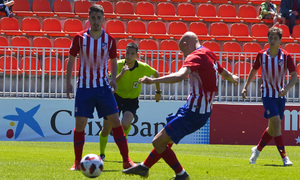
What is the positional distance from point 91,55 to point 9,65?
886cm

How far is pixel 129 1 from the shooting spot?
74.0 ft

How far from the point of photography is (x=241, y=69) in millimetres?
16594

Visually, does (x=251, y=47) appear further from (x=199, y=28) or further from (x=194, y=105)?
(x=194, y=105)

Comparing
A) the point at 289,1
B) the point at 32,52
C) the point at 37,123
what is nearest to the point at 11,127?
the point at 37,123

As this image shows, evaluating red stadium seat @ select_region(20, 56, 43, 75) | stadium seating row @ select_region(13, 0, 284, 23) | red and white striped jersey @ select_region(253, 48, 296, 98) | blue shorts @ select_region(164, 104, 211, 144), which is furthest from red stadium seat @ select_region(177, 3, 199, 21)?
blue shorts @ select_region(164, 104, 211, 144)

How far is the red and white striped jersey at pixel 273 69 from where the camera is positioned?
1001cm

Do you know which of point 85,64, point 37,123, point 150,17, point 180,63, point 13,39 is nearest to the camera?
point 85,64

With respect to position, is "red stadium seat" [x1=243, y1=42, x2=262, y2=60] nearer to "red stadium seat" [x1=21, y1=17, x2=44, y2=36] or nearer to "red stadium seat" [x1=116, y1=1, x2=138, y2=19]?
"red stadium seat" [x1=116, y1=1, x2=138, y2=19]

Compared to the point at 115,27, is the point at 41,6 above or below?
above

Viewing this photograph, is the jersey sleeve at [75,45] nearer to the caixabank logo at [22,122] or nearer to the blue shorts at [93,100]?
the blue shorts at [93,100]

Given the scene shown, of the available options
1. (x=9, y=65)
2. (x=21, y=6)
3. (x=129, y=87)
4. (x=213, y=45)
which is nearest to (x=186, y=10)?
(x=213, y=45)

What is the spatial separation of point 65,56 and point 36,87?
139 centimetres

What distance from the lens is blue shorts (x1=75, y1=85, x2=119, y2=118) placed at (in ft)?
25.6

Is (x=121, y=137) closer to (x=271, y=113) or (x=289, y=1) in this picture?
(x=271, y=113)
